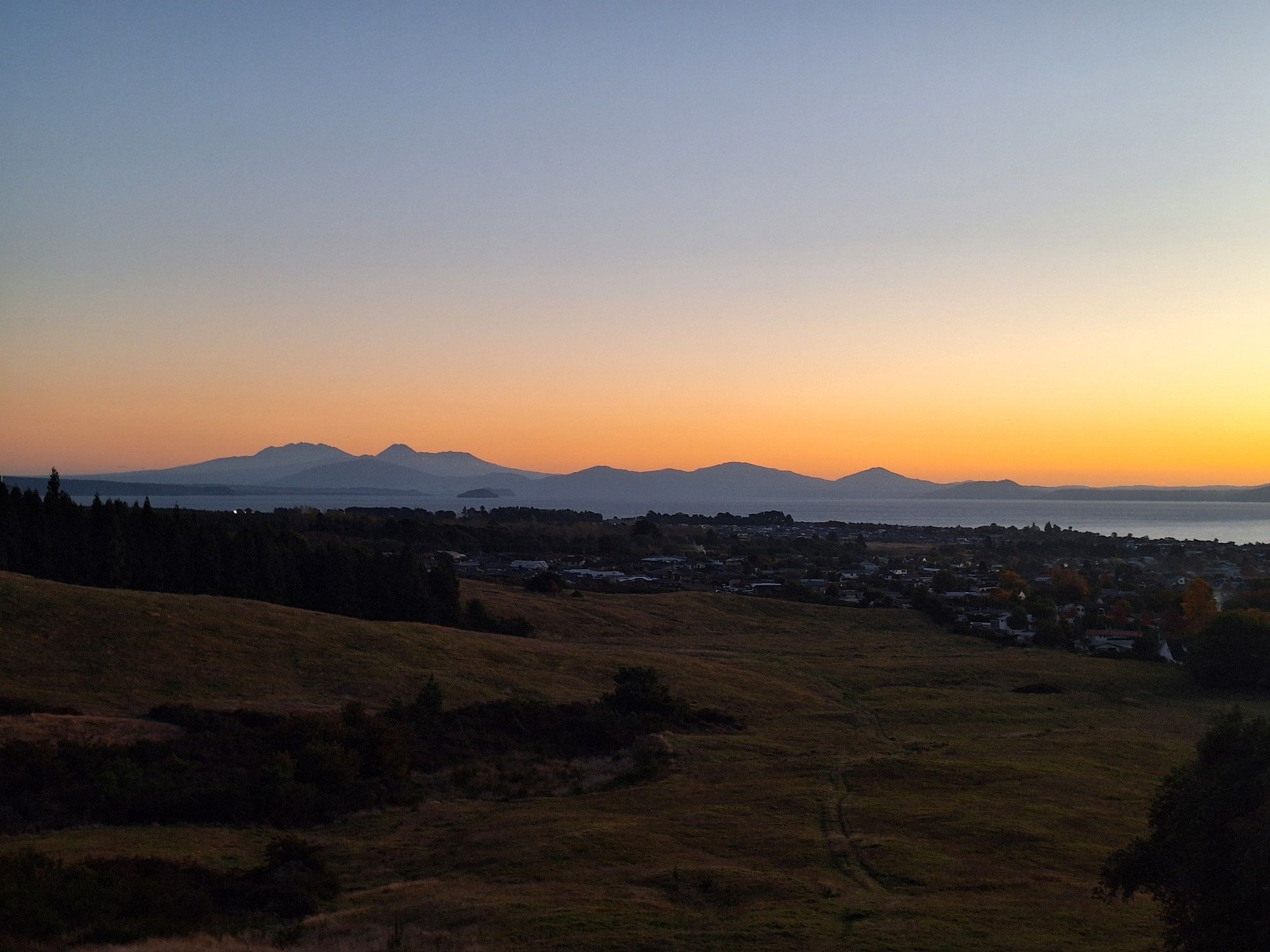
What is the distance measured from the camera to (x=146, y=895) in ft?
45.7

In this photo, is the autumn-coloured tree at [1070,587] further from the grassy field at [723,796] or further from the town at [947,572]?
the grassy field at [723,796]

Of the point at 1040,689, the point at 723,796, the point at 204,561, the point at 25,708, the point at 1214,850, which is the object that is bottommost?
the point at 1040,689

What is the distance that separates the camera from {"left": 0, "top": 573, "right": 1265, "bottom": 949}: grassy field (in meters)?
13.8

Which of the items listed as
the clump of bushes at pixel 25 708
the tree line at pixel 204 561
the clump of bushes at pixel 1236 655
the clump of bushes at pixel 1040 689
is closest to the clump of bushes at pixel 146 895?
the clump of bushes at pixel 25 708

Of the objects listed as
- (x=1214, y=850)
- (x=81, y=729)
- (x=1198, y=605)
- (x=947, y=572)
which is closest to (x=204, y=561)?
(x=81, y=729)

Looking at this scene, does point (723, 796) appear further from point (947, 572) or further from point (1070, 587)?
point (947, 572)

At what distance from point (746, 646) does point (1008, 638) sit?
20.0m

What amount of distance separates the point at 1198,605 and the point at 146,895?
250 ft

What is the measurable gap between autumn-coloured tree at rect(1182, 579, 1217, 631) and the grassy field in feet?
66.7

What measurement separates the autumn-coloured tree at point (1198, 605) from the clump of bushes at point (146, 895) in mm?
69607

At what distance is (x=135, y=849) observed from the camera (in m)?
16.6

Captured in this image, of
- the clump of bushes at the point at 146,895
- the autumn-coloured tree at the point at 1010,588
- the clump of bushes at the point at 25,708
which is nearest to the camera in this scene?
the clump of bushes at the point at 146,895

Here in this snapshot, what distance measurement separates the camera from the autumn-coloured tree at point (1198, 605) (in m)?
69.4

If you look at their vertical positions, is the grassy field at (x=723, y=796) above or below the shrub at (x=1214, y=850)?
below
